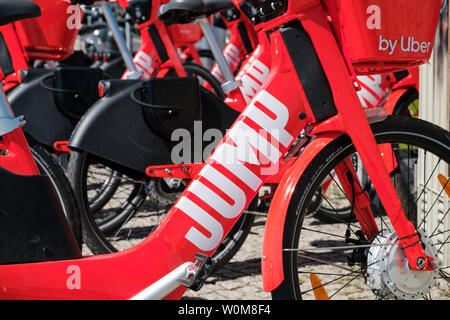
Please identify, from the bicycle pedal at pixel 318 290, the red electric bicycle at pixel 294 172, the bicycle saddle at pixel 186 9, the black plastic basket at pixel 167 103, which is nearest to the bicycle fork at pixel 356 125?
the red electric bicycle at pixel 294 172

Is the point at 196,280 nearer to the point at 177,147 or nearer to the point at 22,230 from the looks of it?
the point at 22,230

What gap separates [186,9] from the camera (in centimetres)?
367

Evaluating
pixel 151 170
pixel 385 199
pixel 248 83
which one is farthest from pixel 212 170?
pixel 248 83

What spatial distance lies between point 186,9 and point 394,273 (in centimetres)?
224

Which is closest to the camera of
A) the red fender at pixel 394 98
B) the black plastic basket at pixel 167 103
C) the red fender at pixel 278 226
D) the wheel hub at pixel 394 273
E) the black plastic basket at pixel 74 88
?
the red fender at pixel 278 226

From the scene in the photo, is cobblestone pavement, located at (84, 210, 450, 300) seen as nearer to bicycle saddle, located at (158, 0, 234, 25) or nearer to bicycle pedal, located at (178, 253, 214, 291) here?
bicycle pedal, located at (178, 253, 214, 291)

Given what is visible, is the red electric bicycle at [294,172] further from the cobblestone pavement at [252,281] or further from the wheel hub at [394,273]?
the cobblestone pavement at [252,281]

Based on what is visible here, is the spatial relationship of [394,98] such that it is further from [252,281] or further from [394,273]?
[394,273]

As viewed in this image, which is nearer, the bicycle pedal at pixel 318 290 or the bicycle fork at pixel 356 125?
the bicycle fork at pixel 356 125

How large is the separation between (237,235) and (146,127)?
72 centimetres

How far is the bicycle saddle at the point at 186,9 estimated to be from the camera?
367 cm

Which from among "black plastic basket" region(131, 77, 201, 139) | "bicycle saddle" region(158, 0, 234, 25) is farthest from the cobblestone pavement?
"bicycle saddle" region(158, 0, 234, 25)

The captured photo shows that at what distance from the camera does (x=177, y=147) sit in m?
3.05

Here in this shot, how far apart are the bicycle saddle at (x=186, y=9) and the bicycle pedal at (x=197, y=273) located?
210 cm
